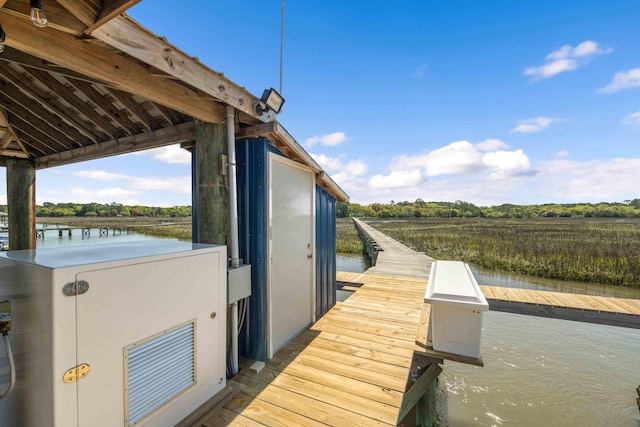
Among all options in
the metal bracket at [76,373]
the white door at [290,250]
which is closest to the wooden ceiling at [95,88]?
the white door at [290,250]

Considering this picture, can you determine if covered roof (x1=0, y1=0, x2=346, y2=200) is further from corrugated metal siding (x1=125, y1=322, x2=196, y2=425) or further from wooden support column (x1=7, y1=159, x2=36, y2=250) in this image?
corrugated metal siding (x1=125, y1=322, x2=196, y2=425)

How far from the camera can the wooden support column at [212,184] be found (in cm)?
245

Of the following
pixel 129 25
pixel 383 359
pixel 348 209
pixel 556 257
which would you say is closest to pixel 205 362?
pixel 383 359

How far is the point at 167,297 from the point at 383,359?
2.25m

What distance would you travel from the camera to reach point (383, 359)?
273 cm

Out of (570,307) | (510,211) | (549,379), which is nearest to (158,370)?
(570,307)

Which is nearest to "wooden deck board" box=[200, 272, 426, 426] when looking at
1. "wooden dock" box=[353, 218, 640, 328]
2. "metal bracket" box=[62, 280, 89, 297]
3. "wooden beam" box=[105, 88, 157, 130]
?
"metal bracket" box=[62, 280, 89, 297]

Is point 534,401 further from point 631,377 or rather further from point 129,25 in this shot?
point 129,25

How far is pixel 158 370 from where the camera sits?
5.35 feet

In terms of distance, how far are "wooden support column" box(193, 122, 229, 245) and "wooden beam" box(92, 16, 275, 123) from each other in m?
0.39

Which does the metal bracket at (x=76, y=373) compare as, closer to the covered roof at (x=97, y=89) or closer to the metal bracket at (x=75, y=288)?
the metal bracket at (x=75, y=288)

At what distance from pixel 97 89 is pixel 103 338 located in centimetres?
243

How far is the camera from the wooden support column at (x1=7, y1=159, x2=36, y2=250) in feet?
14.8

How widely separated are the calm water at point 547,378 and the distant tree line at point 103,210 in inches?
2195
